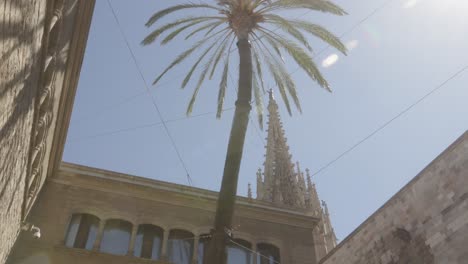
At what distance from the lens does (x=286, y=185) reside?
44.1m

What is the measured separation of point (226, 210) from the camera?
7805 mm

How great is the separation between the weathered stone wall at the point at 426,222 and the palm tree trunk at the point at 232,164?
6.60 m

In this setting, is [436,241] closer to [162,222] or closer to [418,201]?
[418,201]

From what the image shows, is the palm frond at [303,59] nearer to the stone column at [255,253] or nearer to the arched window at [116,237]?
the stone column at [255,253]

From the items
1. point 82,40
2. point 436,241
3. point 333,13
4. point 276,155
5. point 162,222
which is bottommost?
point 436,241

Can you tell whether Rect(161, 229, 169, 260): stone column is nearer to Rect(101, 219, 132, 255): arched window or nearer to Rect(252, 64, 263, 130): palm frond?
Rect(101, 219, 132, 255): arched window

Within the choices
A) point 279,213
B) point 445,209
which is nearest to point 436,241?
point 445,209

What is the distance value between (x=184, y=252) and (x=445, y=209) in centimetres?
772

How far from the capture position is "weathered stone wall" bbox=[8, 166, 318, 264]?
13.2 m

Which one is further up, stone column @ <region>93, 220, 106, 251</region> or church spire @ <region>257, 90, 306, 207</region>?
church spire @ <region>257, 90, 306, 207</region>

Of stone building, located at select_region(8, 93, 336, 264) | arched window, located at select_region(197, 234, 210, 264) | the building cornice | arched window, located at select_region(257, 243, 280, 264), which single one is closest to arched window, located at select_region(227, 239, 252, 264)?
stone building, located at select_region(8, 93, 336, 264)

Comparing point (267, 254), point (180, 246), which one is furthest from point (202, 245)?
point (267, 254)

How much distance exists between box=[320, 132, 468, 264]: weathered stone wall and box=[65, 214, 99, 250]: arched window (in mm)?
8436

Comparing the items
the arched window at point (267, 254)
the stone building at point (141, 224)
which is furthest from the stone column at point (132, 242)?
the arched window at point (267, 254)
